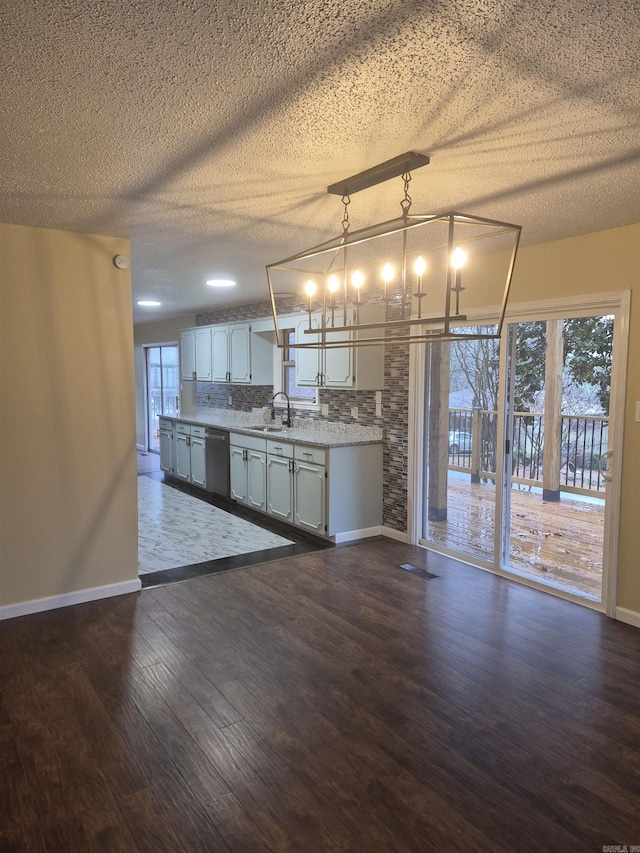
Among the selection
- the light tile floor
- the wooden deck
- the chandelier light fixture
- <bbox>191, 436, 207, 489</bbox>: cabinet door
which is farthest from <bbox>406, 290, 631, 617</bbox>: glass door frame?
<bbox>191, 436, 207, 489</bbox>: cabinet door

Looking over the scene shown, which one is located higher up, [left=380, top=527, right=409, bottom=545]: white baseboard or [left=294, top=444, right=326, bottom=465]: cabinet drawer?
[left=294, top=444, right=326, bottom=465]: cabinet drawer

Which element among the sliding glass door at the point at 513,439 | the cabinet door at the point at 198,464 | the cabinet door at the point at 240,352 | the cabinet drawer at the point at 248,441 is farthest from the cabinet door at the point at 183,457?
the sliding glass door at the point at 513,439

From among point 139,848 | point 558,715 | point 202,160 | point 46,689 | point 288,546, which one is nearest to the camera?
point 139,848

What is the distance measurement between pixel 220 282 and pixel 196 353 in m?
2.53

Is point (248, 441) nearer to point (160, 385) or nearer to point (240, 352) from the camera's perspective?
point (240, 352)

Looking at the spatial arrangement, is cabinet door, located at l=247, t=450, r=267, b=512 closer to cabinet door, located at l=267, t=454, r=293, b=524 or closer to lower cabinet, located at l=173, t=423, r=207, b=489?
cabinet door, located at l=267, t=454, r=293, b=524

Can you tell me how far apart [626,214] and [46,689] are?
3813 mm

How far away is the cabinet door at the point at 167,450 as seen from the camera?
7.63 metres

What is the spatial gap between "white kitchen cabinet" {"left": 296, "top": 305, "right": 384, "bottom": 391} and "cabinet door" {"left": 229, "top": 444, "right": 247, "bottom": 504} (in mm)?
1206

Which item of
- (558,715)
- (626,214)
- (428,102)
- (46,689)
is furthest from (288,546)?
(428,102)

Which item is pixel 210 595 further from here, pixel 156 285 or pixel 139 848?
pixel 156 285

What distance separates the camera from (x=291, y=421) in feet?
21.0

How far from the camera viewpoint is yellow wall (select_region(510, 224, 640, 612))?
10.8ft

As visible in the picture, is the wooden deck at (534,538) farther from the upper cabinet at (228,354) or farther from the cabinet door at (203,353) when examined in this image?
the cabinet door at (203,353)
